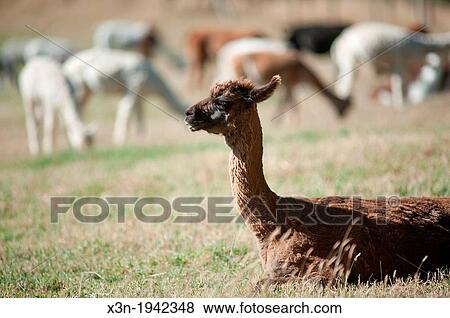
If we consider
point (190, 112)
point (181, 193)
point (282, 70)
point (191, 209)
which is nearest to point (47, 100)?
point (282, 70)

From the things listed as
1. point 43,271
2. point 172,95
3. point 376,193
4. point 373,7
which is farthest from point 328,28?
point 43,271

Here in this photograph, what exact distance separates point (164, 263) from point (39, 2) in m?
32.4

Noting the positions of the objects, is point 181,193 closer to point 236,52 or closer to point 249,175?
point 249,175

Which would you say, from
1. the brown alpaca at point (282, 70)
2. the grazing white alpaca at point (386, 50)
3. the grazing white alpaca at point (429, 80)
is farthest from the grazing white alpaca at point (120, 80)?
the grazing white alpaca at point (429, 80)

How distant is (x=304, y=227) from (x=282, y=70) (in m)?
13.0

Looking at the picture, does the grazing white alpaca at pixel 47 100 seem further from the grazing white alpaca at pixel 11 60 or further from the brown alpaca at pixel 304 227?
the grazing white alpaca at pixel 11 60

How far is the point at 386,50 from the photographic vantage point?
59.1ft

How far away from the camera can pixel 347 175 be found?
861 centimetres

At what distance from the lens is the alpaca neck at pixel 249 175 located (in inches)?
212

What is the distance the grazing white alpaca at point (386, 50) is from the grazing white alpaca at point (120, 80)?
163 inches

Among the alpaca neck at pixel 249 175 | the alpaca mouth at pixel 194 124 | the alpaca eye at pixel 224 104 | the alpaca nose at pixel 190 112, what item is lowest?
the alpaca neck at pixel 249 175

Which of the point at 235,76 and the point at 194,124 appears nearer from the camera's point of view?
the point at 194,124

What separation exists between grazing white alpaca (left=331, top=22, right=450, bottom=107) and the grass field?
10.6 ft
